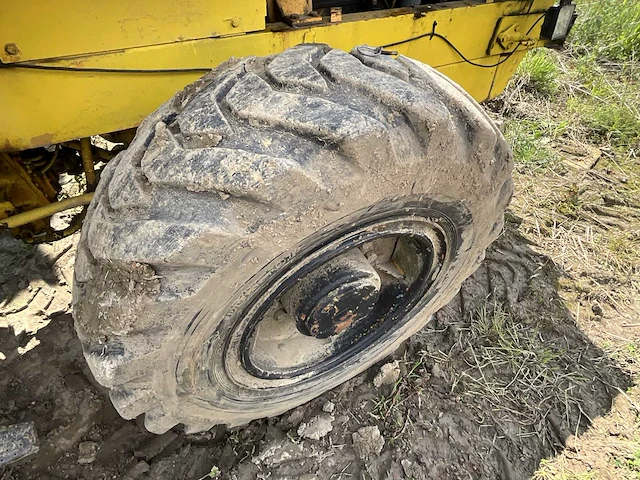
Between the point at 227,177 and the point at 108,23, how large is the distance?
60 centimetres

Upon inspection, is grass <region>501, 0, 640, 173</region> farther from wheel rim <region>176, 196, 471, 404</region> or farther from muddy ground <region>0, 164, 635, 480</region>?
wheel rim <region>176, 196, 471, 404</region>

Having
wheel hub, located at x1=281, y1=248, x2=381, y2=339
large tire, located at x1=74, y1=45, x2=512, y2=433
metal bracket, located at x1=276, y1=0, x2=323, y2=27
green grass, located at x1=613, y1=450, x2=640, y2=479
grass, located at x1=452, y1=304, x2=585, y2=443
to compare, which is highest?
metal bracket, located at x1=276, y1=0, x2=323, y2=27

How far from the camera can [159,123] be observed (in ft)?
4.06

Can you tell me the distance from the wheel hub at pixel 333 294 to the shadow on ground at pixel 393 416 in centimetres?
64

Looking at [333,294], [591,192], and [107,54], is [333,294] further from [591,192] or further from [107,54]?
[591,192]

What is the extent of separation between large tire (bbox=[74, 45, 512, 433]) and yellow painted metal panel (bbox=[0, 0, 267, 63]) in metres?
0.20

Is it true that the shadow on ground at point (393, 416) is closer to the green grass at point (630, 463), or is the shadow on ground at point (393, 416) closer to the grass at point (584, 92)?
the green grass at point (630, 463)

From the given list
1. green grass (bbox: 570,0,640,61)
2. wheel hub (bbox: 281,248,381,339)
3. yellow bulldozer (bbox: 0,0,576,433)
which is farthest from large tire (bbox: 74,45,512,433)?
green grass (bbox: 570,0,640,61)

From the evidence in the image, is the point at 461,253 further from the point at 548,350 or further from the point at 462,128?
the point at 548,350

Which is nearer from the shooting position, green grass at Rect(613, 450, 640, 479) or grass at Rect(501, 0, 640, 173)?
green grass at Rect(613, 450, 640, 479)

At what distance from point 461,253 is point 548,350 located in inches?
39.1

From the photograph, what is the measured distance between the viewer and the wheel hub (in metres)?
1.47

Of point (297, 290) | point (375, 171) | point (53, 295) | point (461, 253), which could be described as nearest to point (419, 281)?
point (461, 253)

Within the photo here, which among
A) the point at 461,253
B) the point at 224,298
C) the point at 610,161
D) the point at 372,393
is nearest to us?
the point at 224,298
